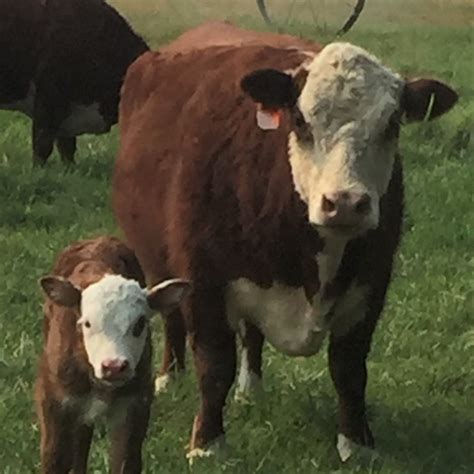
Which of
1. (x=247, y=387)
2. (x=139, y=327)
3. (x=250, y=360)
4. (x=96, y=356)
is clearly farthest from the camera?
(x=250, y=360)

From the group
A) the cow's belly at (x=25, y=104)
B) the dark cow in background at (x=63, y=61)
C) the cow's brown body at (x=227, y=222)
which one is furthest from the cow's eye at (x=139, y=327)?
Result: the cow's belly at (x=25, y=104)

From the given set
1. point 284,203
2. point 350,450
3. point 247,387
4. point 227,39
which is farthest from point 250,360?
point 227,39

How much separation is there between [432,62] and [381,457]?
13.8m

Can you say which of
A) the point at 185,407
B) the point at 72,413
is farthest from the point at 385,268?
the point at 72,413

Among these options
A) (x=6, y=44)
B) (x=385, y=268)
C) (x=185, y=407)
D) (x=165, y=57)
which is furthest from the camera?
(x=6, y=44)

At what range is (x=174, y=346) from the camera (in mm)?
7391

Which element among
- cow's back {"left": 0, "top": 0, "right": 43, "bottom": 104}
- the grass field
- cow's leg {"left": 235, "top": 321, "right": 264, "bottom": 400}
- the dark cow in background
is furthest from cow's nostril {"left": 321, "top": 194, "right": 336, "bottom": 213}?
cow's back {"left": 0, "top": 0, "right": 43, "bottom": 104}

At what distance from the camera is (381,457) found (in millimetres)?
6234

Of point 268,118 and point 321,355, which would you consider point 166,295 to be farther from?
point 321,355

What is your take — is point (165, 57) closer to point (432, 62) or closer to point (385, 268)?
point (385, 268)

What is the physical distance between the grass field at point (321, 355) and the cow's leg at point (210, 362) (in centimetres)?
12

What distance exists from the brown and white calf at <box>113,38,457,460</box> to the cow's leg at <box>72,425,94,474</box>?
0.74m

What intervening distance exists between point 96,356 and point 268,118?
1.47m

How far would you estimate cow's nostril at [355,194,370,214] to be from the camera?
534 cm
